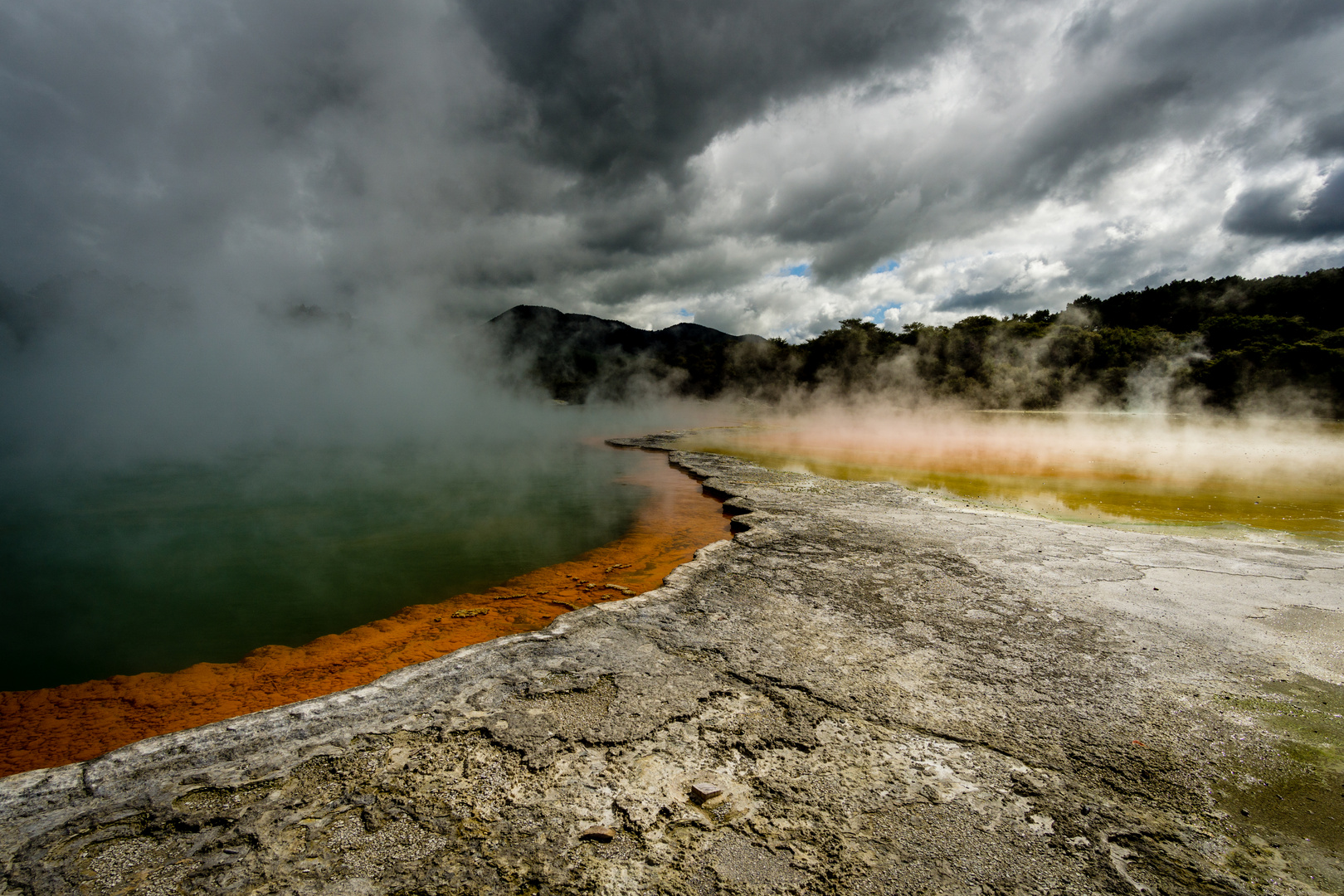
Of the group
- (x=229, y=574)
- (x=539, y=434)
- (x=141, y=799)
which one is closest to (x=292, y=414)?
(x=539, y=434)

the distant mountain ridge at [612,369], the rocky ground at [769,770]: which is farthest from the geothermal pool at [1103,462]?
the distant mountain ridge at [612,369]

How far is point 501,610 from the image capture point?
4074mm

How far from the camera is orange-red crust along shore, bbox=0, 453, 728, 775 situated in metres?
2.74

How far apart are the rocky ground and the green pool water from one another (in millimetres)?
2204

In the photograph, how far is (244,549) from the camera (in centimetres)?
568

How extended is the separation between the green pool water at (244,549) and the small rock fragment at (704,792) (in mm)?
3308

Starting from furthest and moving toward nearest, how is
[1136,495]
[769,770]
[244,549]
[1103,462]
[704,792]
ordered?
1. [1103,462]
2. [1136,495]
3. [244,549]
4. [769,770]
5. [704,792]

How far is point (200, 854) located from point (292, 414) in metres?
28.6

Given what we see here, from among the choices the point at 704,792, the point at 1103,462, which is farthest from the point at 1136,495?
the point at 704,792

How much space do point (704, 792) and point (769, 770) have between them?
28 cm

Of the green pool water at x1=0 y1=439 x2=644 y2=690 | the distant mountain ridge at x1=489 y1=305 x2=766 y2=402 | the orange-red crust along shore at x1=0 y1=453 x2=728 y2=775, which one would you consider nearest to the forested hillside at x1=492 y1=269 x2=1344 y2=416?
the distant mountain ridge at x1=489 y1=305 x2=766 y2=402

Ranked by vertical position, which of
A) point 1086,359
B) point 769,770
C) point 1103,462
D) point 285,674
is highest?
point 1086,359

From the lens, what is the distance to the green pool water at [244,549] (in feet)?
12.5

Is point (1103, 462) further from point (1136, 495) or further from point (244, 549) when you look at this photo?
point (244, 549)
